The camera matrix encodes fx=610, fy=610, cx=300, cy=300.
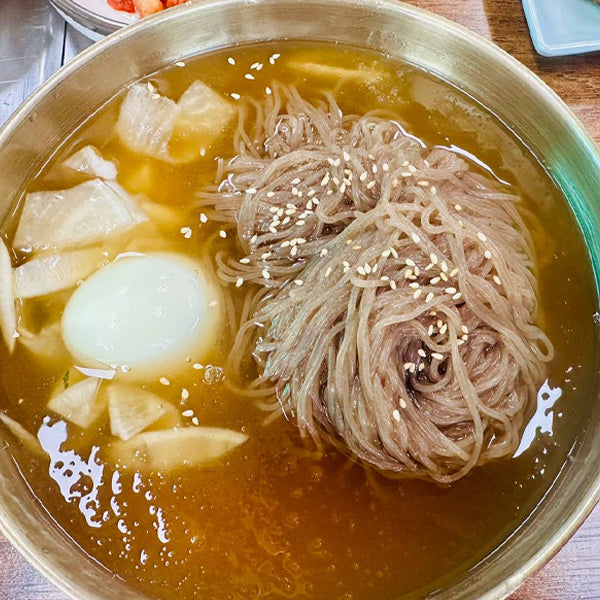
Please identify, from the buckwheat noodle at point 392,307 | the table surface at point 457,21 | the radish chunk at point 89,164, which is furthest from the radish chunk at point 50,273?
the table surface at point 457,21

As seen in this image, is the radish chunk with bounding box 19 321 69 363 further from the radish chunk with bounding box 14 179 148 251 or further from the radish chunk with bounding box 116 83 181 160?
the radish chunk with bounding box 116 83 181 160

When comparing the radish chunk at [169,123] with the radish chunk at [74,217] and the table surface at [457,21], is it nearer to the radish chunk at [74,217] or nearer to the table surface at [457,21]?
the radish chunk at [74,217]

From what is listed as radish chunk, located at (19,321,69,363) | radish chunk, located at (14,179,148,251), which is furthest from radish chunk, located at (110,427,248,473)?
radish chunk, located at (14,179,148,251)

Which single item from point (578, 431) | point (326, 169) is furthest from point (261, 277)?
point (578, 431)

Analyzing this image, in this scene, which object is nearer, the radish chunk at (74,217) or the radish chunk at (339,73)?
the radish chunk at (74,217)

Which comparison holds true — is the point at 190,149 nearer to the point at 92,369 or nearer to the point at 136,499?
the point at 92,369

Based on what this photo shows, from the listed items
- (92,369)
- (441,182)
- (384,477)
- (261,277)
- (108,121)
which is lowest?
(384,477)
